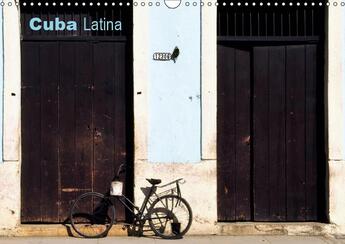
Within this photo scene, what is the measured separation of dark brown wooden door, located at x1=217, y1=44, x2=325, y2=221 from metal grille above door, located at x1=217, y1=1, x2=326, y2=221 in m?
0.01

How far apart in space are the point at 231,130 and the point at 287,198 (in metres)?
1.30

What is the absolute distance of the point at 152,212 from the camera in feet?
30.1

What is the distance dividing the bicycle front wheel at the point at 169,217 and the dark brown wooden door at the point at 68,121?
2.81ft

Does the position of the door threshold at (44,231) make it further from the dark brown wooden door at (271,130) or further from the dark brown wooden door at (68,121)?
the dark brown wooden door at (271,130)

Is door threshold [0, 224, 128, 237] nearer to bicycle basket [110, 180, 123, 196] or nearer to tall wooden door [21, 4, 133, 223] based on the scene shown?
tall wooden door [21, 4, 133, 223]

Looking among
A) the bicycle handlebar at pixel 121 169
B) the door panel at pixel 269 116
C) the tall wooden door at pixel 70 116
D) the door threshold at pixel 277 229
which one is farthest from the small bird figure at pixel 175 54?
the door threshold at pixel 277 229

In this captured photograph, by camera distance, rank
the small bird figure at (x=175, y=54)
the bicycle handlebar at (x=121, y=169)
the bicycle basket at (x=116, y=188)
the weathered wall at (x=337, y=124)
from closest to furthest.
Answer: the bicycle basket at (x=116, y=188)
the small bird figure at (x=175, y=54)
the weathered wall at (x=337, y=124)
the bicycle handlebar at (x=121, y=169)

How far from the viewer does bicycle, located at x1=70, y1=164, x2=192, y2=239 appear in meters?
9.12

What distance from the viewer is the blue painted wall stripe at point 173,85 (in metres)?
9.32

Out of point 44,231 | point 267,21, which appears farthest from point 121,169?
point 267,21

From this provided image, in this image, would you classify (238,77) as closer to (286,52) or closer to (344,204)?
(286,52)

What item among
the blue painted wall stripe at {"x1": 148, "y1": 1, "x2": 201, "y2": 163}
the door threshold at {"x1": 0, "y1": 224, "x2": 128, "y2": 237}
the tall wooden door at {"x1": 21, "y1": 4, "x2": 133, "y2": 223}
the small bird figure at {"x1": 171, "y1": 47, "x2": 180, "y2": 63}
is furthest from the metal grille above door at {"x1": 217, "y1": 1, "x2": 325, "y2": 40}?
the door threshold at {"x1": 0, "y1": 224, "x2": 128, "y2": 237}

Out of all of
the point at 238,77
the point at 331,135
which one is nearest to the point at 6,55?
the point at 238,77

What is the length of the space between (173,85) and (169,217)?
187 cm
